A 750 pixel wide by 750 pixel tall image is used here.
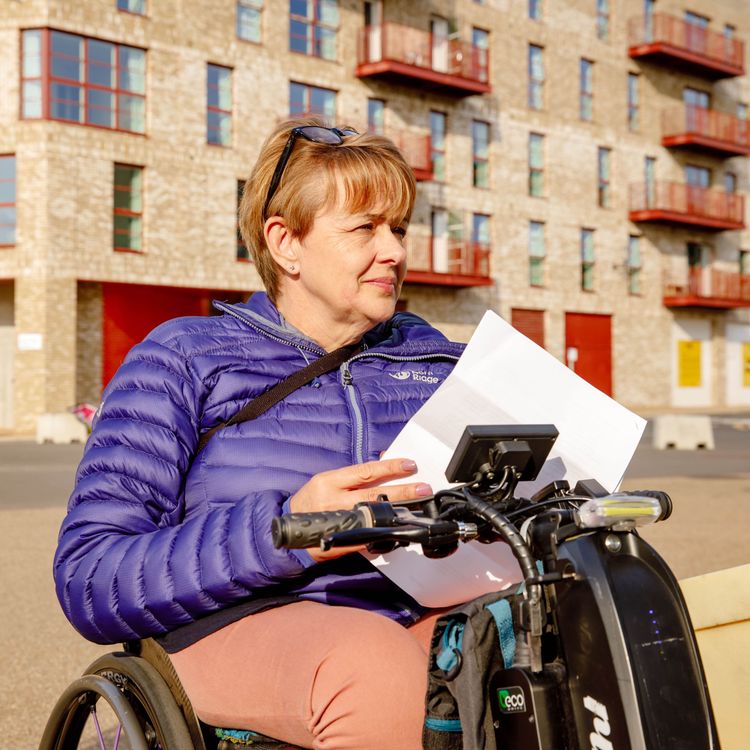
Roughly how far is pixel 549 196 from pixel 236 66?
1215 centimetres

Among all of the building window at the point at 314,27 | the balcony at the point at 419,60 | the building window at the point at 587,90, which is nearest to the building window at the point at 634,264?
the building window at the point at 587,90

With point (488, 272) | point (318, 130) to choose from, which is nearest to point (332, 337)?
point (318, 130)

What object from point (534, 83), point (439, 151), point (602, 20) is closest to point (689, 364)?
point (534, 83)

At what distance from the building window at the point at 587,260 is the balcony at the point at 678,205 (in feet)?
6.63

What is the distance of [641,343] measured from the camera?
127ft

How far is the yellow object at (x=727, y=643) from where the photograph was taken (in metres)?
1.90

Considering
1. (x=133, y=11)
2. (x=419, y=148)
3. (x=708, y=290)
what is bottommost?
(x=708, y=290)

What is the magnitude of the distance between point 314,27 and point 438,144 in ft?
17.2

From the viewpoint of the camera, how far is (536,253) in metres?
35.8

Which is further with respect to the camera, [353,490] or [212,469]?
[212,469]

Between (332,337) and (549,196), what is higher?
(549,196)

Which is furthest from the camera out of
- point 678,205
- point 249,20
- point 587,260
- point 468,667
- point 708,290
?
point 708,290

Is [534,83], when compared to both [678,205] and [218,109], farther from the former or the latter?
[218,109]

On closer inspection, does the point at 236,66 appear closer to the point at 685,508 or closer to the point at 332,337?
the point at 685,508
